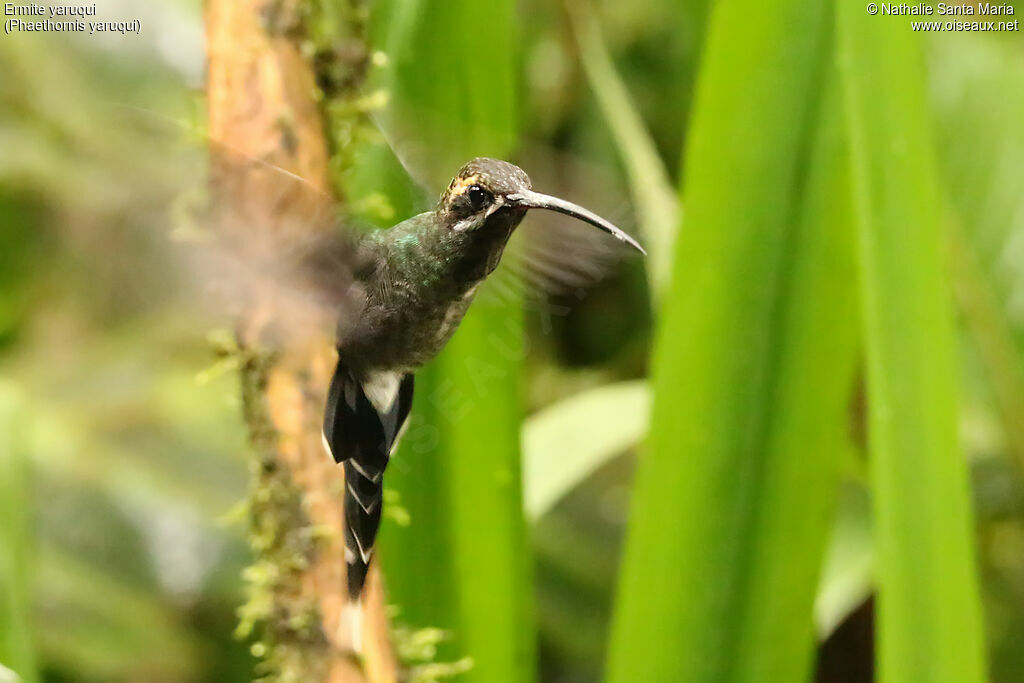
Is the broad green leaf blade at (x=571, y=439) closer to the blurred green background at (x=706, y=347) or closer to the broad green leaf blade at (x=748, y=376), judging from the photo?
the blurred green background at (x=706, y=347)

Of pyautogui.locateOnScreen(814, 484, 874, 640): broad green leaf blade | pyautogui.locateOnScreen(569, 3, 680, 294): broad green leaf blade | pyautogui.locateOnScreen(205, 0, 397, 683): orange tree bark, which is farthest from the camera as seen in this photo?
pyautogui.locateOnScreen(814, 484, 874, 640): broad green leaf blade

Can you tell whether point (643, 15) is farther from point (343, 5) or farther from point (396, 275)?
point (396, 275)

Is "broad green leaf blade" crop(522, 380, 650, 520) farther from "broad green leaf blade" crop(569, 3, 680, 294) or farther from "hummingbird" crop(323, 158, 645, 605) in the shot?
"hummingbird" crop(323, 158, 645, 605)

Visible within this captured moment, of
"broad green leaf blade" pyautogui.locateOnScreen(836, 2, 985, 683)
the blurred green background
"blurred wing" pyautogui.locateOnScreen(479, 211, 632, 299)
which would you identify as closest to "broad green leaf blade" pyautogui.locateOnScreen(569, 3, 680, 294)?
the blurred green background

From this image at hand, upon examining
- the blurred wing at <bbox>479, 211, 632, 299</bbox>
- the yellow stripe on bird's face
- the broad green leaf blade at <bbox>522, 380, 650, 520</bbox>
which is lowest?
the broad green leaf blade at <bbox>522, 380, 650, 520</bbox>

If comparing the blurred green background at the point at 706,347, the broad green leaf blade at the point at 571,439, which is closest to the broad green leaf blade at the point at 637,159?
the blurred green background at the point at 706,347
